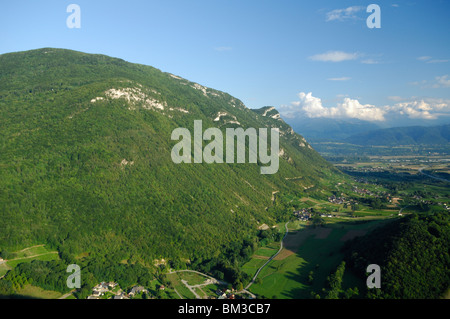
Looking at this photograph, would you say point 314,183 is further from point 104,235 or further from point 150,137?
point 104,235

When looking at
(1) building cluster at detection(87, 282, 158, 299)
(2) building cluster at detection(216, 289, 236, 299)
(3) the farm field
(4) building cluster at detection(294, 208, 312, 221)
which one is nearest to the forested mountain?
(1) building cluster at detection(87, 282, 158, 299)

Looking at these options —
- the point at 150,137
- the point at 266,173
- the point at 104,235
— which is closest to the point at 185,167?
the point at 150,137

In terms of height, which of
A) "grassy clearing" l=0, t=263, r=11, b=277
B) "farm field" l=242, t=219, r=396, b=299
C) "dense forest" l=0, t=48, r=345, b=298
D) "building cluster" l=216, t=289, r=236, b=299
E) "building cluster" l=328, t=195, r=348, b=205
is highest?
"dense forest" l=0, t=48, r=345, b=298

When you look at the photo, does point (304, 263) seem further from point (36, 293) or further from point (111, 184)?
point (111, 184)

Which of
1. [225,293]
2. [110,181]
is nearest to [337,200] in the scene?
[225,293]

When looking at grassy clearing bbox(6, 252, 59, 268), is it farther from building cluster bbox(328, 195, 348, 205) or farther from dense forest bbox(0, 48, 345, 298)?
building cluster bbox(328, 195, 348, 205)

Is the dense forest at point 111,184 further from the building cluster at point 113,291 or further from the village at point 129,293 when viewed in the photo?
the village at point 129,293

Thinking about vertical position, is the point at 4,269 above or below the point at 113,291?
above
